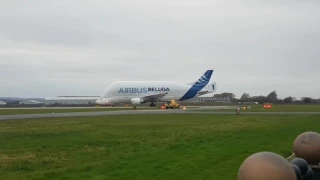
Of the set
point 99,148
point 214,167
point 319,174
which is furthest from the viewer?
point 99,148

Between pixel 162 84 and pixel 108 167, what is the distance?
280ft

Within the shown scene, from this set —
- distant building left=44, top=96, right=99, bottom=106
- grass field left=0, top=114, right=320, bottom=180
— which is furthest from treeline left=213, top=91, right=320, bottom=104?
grass field left=0, top=114, right=320, bottom=180

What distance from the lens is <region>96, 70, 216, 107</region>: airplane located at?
311 feet

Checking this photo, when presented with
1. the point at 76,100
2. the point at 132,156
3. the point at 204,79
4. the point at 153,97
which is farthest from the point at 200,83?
the point at 132,156

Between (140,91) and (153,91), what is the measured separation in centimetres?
282

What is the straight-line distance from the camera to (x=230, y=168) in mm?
12094

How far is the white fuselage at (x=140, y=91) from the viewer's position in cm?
9500

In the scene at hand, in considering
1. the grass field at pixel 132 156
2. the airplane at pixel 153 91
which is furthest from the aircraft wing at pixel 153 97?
the grass field at pixel 132 156

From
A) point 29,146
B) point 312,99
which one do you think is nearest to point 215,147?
point 29,146

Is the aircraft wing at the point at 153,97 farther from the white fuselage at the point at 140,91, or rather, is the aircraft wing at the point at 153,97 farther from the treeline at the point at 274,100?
the treeline at the point at 274,100

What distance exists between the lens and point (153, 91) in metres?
95.1

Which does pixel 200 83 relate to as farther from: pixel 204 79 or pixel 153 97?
pixel 153 97

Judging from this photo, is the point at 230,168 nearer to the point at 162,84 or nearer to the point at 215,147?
the point at 215,147

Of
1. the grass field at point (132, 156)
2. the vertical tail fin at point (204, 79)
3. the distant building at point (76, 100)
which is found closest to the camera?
the grass field at point (132, 156)
